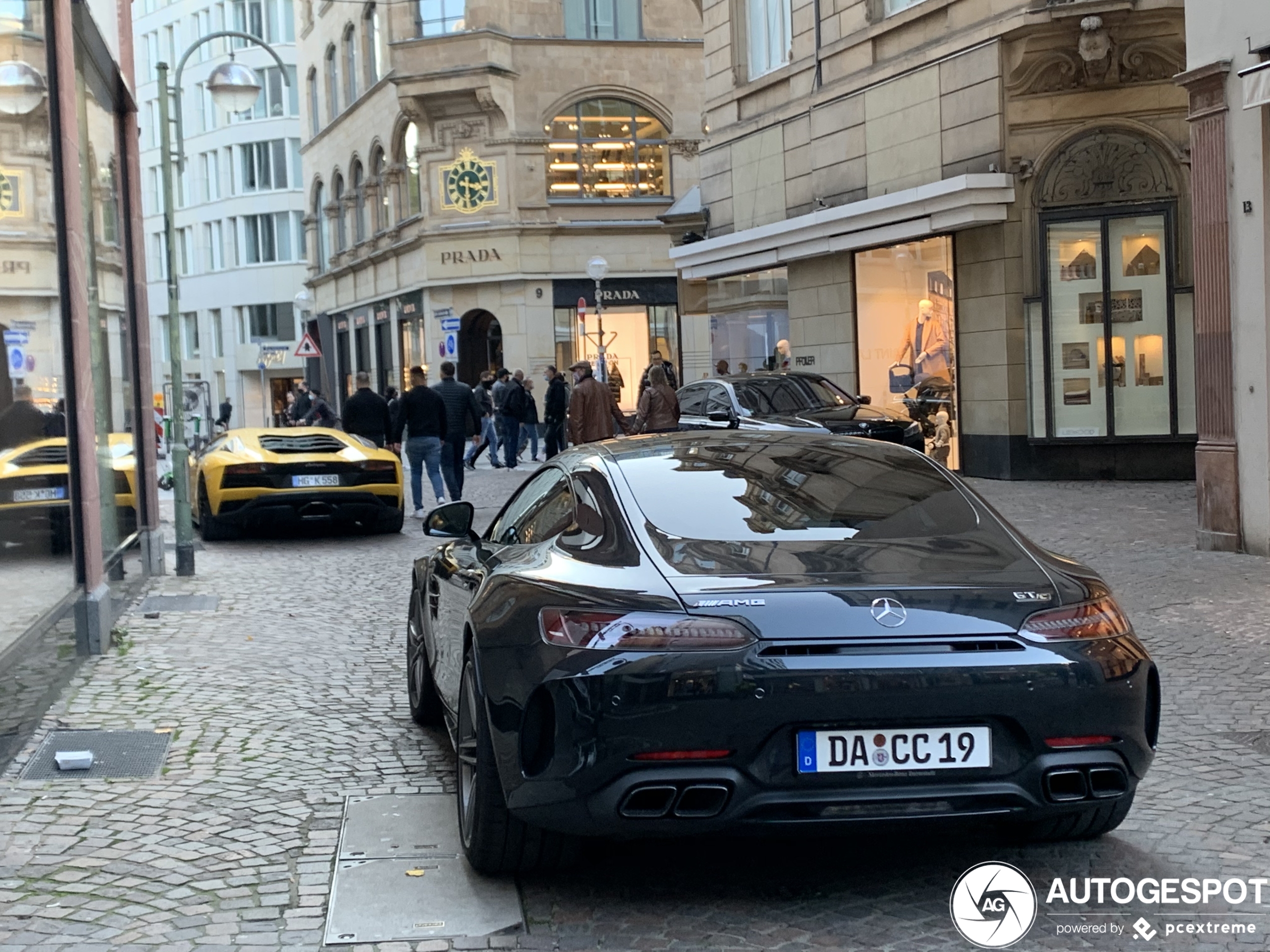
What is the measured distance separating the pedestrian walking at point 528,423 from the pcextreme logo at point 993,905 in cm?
2512

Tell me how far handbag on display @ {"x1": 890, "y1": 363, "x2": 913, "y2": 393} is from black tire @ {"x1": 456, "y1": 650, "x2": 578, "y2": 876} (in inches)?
722

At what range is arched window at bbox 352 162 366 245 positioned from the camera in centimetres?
5116

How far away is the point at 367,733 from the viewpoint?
693cm

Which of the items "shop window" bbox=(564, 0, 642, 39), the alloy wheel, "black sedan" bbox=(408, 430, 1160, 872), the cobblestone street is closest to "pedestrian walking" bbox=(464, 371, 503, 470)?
"shop window" bbox=(564, 0, 642, 39)

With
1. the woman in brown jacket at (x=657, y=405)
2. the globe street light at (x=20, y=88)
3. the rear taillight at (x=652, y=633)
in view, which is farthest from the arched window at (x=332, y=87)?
the rear taillight at (x=652, y=633)

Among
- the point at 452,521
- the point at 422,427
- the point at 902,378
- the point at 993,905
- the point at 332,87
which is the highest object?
the point at 332,87

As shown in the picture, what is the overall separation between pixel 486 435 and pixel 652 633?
1050 inches

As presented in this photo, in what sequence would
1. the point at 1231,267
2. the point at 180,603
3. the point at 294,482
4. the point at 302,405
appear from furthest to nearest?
the point at 302,405 → the point at 294,482 → the point at 1231,267 → the point at 180,603

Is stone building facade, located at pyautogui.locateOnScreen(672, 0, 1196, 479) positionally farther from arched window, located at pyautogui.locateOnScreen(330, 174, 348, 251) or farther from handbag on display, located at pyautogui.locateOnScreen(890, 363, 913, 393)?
arched window, located at pyautogui.locateOnScreen(330, 174, 348, 251)

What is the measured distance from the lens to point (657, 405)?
63.1 feet

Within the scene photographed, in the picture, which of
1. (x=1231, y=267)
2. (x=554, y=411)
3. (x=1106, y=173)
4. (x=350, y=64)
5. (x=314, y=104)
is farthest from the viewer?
(x=314, y=104)

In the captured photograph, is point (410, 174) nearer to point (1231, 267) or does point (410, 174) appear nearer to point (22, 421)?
point (1231, 267)

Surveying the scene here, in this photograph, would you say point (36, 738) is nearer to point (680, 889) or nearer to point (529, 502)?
point (529, 502)

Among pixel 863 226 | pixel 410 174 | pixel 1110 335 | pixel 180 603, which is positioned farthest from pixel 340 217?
pixel 180 603
